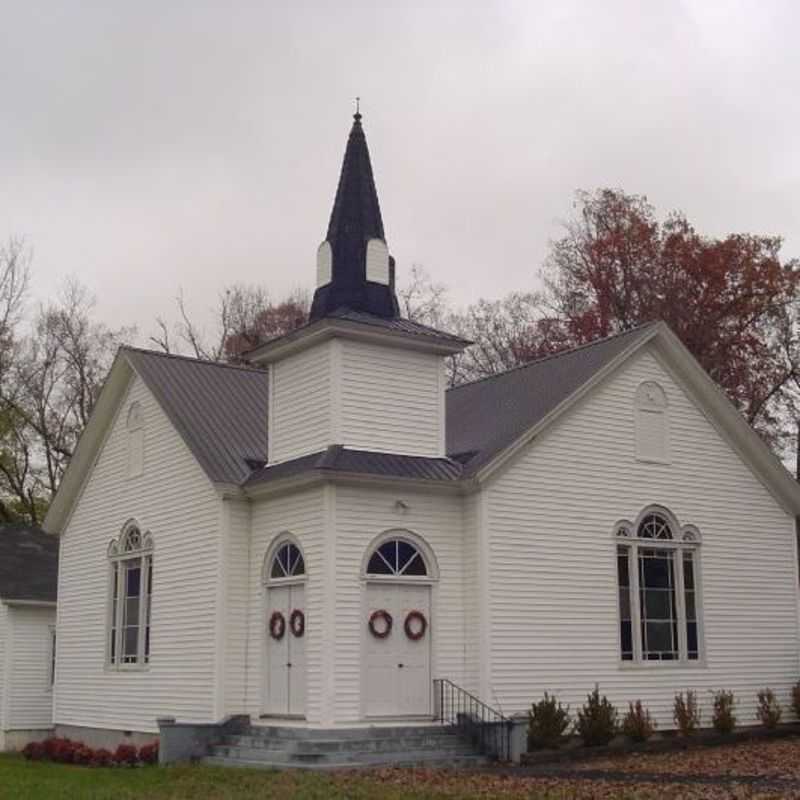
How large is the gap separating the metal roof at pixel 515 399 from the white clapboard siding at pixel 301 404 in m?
2.46

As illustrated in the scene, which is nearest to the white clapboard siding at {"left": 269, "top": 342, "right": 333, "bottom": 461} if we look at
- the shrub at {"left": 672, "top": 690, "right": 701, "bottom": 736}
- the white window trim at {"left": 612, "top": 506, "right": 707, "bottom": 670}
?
the white window trim at {"left": 612, "top": 506, "right": 707, "bottom": 670}

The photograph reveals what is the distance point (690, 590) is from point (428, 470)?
5723mm

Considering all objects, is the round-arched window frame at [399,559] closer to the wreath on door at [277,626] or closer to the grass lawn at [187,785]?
the wreath on door at [277,626]

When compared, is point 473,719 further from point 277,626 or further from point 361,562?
point 277,626

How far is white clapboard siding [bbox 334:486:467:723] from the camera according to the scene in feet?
63.2

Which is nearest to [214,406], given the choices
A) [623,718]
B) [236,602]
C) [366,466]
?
[236,602]

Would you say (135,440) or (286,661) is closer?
(286,661)

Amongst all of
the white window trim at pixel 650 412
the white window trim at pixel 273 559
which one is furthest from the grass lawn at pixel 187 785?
the white window trim at pixel 650 412

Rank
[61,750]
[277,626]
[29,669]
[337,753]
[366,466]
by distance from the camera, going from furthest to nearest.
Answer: [29,669] → [61,750] → [277,626] → [366,466] → [337,753]

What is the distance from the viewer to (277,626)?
20453mm

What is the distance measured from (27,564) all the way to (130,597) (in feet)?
21.7

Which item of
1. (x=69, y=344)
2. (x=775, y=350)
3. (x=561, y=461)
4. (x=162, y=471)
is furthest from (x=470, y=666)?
(x=69, y=344)

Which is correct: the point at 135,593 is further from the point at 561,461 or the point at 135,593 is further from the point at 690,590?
the point at 690,590

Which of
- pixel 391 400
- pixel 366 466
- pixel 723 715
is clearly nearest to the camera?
pixel 366 466
